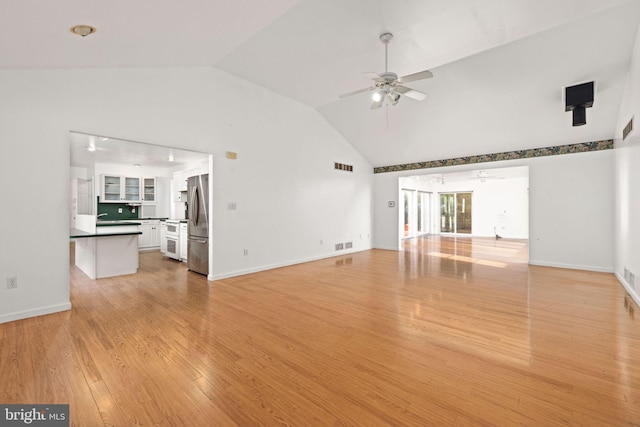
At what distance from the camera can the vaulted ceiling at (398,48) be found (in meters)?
2.67

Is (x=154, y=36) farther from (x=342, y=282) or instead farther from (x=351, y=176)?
(x=351, y=176)

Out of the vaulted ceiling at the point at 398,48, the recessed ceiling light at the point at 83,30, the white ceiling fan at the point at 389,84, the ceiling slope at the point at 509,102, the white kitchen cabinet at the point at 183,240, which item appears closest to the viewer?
the recessed ceiling light at the point at 83,30

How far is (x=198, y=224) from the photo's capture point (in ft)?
17.7

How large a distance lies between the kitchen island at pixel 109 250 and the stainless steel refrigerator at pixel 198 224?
919 millimetres

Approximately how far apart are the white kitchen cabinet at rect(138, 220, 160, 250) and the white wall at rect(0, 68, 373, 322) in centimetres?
448

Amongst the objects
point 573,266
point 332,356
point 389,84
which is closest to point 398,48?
point 389,84

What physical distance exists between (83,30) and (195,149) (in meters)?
2.30

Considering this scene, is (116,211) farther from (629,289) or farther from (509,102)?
(629,289)

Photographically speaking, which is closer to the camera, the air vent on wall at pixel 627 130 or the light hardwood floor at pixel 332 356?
the light hardwood floor at pixel 332 356

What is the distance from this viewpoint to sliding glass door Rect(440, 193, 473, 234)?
43.6 ft

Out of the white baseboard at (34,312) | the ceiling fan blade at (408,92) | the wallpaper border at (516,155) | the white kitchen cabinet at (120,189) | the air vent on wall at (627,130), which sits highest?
the ceiling fan blade at (408,92)

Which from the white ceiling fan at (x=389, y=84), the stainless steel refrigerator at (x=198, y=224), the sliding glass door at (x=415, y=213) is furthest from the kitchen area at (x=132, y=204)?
the sliding glass door at (x=415, y=213)

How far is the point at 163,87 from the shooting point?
4.35m

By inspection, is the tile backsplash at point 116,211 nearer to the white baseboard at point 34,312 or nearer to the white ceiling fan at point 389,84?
the white baseboard at point 34,312
